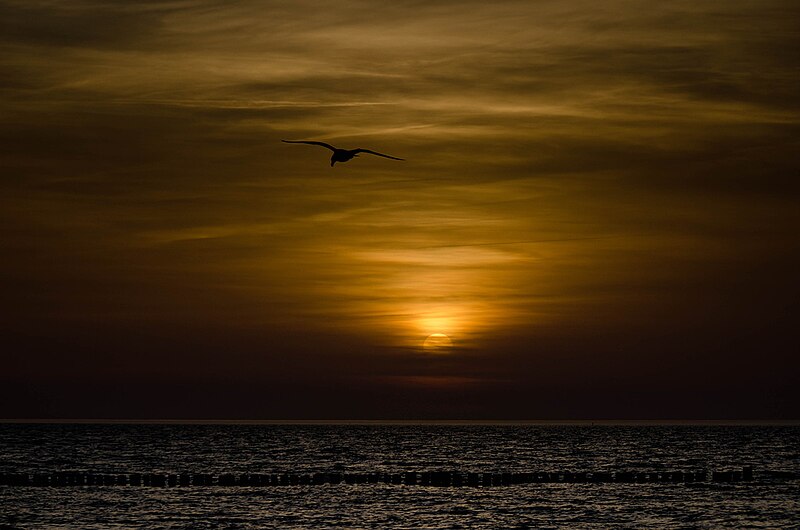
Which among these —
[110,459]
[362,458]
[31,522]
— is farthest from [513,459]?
[31,522]

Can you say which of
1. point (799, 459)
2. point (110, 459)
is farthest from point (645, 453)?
point (110, 459)

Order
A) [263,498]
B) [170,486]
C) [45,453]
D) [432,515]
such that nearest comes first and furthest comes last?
[432,515] → [263,498] → [170,486] → [45,453]

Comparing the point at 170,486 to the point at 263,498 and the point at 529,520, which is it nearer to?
the point at 263,498

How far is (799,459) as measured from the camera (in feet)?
425

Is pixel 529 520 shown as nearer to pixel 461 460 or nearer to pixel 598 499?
pixel 598 499

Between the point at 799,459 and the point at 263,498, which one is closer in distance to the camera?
the point at 263,498

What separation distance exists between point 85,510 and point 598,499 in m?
29.4

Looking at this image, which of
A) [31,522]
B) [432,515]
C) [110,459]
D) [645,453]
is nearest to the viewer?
[31,522]

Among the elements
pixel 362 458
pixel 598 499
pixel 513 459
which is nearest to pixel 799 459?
pixel 513 459

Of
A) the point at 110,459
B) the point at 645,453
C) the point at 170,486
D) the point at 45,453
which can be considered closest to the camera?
the point at 170,486

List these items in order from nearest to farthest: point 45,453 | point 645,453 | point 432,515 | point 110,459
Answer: point 432,515, point 110,459, point 45,453, point 645,453

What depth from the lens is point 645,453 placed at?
148500 millimetres

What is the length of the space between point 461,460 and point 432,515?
65.4 metres

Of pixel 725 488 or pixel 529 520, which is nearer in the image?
pixel 529 520
